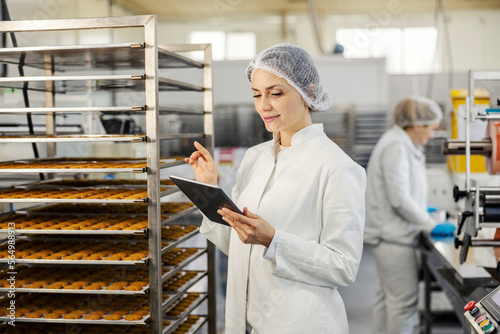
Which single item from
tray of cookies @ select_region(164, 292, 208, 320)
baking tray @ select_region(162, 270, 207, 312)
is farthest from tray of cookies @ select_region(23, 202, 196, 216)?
tray of cookies @ select_region(164, 292, 208, 320)

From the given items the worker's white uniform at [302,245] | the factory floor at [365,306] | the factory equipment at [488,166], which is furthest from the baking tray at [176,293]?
the factory floor at [365,306]

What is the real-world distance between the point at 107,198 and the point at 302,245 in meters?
0.87

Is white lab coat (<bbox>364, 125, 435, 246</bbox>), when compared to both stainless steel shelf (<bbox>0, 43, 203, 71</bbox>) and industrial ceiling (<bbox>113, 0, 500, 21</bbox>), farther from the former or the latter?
industrial ceiling (<bbox>113, 0, 500, 21</bbox>)

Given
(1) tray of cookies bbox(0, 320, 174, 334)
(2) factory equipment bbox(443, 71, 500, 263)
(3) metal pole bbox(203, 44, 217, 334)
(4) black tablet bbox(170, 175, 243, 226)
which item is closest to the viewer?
(4) black tablet bbox(170, 175, 243, 226)

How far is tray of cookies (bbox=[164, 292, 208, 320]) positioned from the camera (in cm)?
242

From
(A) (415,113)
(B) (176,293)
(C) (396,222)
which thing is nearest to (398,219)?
(C) (396,222)

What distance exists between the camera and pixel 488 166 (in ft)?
7.64

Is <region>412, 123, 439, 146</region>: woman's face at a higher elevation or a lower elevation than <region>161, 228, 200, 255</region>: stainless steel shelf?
higher

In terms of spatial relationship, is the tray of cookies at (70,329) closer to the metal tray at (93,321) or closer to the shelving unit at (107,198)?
the shelving unit at (107,198)

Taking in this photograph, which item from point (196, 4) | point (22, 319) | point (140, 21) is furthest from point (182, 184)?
point (196, 4)

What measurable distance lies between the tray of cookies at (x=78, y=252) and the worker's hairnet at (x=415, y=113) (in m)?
2.06

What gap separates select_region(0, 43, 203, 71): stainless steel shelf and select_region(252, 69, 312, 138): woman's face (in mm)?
524

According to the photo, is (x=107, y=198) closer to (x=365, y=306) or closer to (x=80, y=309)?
(x=80, y=309)

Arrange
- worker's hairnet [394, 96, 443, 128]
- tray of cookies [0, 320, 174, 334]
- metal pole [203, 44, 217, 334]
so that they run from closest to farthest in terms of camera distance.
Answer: tray of cookies [0, 320, 174, 334]
metal pole [203, 44, 217, 334]
worker's hairnet [394, 96, 443, 128]
